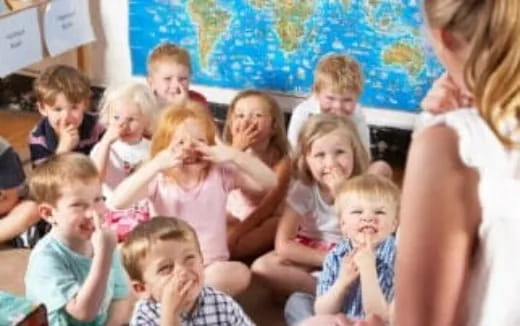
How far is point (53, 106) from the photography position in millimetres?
2504

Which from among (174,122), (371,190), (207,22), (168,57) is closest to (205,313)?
(371,190)

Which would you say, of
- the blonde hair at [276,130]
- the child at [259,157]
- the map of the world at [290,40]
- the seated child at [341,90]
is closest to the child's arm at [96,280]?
the child at [259,157]

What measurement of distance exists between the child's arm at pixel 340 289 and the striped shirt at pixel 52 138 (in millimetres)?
935

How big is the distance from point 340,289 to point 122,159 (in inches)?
33.9

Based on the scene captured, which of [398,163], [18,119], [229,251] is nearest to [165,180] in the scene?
[229,251]

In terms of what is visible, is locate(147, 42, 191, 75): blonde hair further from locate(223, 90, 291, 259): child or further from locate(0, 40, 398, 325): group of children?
locate(223, 90, 291, 259): child

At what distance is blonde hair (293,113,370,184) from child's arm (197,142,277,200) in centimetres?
8

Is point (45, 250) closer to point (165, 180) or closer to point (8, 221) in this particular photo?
point (165, 180)

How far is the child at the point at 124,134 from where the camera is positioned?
94.2 inches

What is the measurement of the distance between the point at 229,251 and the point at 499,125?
1.63m

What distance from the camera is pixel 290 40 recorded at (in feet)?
10.3

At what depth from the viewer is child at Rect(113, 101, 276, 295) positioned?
2.13 meters

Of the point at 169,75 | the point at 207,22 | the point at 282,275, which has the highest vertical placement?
the point at 207,22

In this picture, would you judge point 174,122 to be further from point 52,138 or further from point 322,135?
point 52,138
